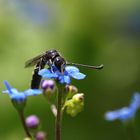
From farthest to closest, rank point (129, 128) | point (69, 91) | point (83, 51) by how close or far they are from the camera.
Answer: point (83, 51), point (129, 128), point (69, 91)

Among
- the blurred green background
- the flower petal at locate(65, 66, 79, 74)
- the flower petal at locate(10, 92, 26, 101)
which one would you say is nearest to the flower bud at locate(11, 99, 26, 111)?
the flower petal at locate(10, 92, 26, 101)

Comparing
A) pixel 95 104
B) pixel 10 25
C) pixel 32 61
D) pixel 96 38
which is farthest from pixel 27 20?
pixel 32 61

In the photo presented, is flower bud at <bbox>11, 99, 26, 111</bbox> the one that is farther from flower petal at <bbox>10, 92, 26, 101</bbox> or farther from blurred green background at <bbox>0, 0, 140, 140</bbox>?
blurred green background at <bbox>0, 0, 140, 140</bbox>

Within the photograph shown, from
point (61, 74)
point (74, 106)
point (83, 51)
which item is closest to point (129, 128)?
point (74, 106)

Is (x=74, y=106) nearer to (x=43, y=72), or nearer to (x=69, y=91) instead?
(x=69, y=91)

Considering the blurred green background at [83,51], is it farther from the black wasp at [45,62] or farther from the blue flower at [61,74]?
the blue flower at [61,74]

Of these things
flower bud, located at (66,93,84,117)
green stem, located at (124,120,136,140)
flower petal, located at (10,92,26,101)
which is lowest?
flower bud, located at (66,93,84,117)

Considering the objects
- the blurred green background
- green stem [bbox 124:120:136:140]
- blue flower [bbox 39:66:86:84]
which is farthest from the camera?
the blurred green background

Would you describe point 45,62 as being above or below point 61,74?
above

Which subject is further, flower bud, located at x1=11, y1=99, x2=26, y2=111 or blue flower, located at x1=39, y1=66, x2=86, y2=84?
flower bud, located at x1=11, y1=99, x2=26, y2=111

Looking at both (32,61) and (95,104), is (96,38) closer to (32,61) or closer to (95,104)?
(95,104)
